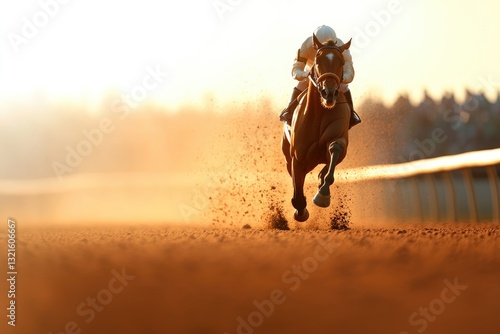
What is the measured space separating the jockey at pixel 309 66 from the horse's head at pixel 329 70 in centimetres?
19

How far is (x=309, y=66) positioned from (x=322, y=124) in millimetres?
1037

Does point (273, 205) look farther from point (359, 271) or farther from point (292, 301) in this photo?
point (292, 301)

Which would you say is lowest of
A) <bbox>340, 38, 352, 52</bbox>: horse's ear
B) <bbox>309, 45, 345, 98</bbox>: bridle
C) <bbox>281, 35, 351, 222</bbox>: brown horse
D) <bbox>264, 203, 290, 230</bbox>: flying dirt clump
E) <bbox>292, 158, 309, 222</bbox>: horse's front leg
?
<bbox>264, 203, 290, 230</bbox>: flying dirt clump

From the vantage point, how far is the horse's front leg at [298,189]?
10602mm

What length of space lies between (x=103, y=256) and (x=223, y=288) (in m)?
2.40

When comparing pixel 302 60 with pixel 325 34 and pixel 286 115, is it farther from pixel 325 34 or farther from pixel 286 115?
pixel 286 115

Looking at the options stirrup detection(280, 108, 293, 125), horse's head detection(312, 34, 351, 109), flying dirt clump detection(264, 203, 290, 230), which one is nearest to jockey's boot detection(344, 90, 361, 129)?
stirrup detection(280, 108, 293, 125)

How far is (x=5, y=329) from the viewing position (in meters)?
5.59

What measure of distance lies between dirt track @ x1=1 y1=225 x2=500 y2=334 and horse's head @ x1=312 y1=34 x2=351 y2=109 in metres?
1.50

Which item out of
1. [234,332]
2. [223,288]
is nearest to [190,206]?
[223,288]

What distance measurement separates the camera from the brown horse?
9.13 m

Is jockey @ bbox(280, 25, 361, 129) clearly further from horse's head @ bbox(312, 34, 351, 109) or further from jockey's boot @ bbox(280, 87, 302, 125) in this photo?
horse's head @ bbox(312, 34, 351, 109)

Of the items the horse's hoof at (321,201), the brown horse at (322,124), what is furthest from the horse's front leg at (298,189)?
the horse's hoof at (321,201)

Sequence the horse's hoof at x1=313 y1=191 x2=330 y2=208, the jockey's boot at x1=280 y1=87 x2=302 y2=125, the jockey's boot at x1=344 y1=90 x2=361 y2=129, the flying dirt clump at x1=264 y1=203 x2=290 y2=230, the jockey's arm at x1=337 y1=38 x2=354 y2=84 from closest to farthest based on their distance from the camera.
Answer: the horse's hoof at x1=313 y1=191 x2=330 y2=208 → the jockey's arm at x1=337 y1=38 x2=354 y2=84 → the jockey's boot at x1=344 y1=90 x2=361 y2=129 → the jockey's boot at x1=280 y1=87 x2=302 y2=125 → the flying dirt clump at x1=264 y1=203 x2=290 y2=230
